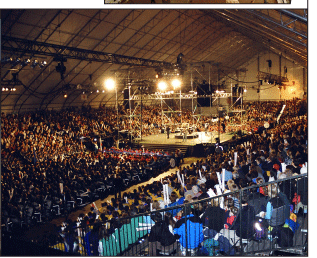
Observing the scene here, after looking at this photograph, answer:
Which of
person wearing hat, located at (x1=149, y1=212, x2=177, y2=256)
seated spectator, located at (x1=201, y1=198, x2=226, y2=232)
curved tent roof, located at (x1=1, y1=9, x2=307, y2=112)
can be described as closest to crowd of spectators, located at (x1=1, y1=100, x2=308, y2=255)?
seated spectator, located at (x1=201, y1=198, x2=226, y2=232)

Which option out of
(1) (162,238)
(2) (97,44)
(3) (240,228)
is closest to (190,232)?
(1) (162,238)

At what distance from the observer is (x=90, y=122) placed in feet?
77.0

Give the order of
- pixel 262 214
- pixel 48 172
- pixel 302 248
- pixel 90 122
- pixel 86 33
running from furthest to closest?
1. pixel 90 122
2. pixel 86 33
3. pixel 48 172
4. pixel 262 214
5. pixel 302 248

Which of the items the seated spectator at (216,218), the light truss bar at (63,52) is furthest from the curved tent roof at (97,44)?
the seated spectator at (216,218)

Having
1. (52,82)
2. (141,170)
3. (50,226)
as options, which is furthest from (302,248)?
(52,82)

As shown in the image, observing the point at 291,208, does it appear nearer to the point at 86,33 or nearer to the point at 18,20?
the point at 18,20

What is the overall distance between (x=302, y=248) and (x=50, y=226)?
7.15 metres

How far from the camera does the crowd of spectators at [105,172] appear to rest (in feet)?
Result: 21.7

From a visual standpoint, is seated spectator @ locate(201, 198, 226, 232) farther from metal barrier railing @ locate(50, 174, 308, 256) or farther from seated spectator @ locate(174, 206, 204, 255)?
seated spectator @ locate(174, 206, 204, 255)

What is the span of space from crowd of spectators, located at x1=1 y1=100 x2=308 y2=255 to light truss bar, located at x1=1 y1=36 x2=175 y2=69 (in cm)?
455

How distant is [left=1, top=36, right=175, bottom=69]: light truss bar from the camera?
14.4 m

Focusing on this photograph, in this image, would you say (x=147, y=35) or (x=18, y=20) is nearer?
(x=18, y=20)

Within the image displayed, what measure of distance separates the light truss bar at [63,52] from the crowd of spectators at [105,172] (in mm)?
4548

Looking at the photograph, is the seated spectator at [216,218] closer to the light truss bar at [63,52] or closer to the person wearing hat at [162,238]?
the person wearing hat at [162,238]
